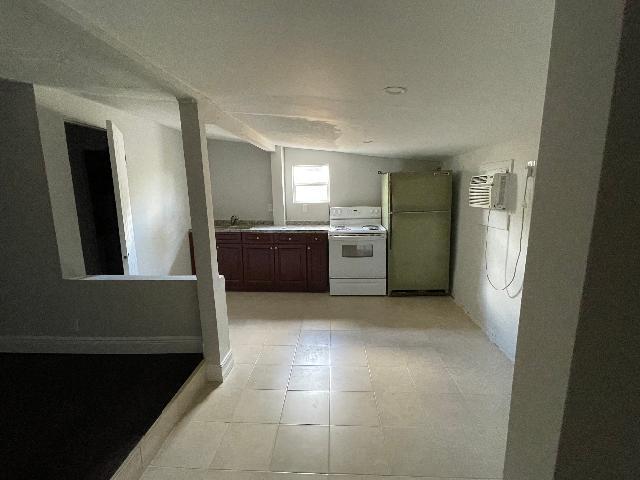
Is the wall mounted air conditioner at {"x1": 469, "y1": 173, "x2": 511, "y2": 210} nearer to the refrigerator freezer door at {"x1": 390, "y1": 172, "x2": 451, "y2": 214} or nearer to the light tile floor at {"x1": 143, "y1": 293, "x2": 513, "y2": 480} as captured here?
the refrigerator freezer door at {"x1": 390, "y1": 172, "x2": 451, "y2": 214}

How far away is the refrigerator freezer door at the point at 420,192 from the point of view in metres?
3.91

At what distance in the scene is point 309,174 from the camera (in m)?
5.07

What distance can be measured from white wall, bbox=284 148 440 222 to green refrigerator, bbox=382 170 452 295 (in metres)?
0.92

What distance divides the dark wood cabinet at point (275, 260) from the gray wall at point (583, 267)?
3743 mm

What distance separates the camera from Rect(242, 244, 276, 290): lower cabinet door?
439cm

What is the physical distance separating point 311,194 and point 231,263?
1772 mm

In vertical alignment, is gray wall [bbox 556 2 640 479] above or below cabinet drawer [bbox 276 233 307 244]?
above

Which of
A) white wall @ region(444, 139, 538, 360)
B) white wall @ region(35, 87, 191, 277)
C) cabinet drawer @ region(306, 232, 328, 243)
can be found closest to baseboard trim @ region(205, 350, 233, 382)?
white wall @ region(35, 87, 191, 277)

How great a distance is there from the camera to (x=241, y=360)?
2668 millimetres

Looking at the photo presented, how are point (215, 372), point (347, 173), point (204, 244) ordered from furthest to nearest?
point (347, 173) < point (215, 372) < point (204, 244)

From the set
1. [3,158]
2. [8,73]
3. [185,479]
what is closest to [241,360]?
[185,479]

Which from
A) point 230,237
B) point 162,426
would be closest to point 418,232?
point 230,237

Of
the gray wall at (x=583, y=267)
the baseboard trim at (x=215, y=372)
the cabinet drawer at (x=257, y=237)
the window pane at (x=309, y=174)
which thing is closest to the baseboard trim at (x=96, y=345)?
the baseboard trim at (x=215, y=372)

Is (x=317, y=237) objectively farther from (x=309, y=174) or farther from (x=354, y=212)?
(x=309, y=174)
